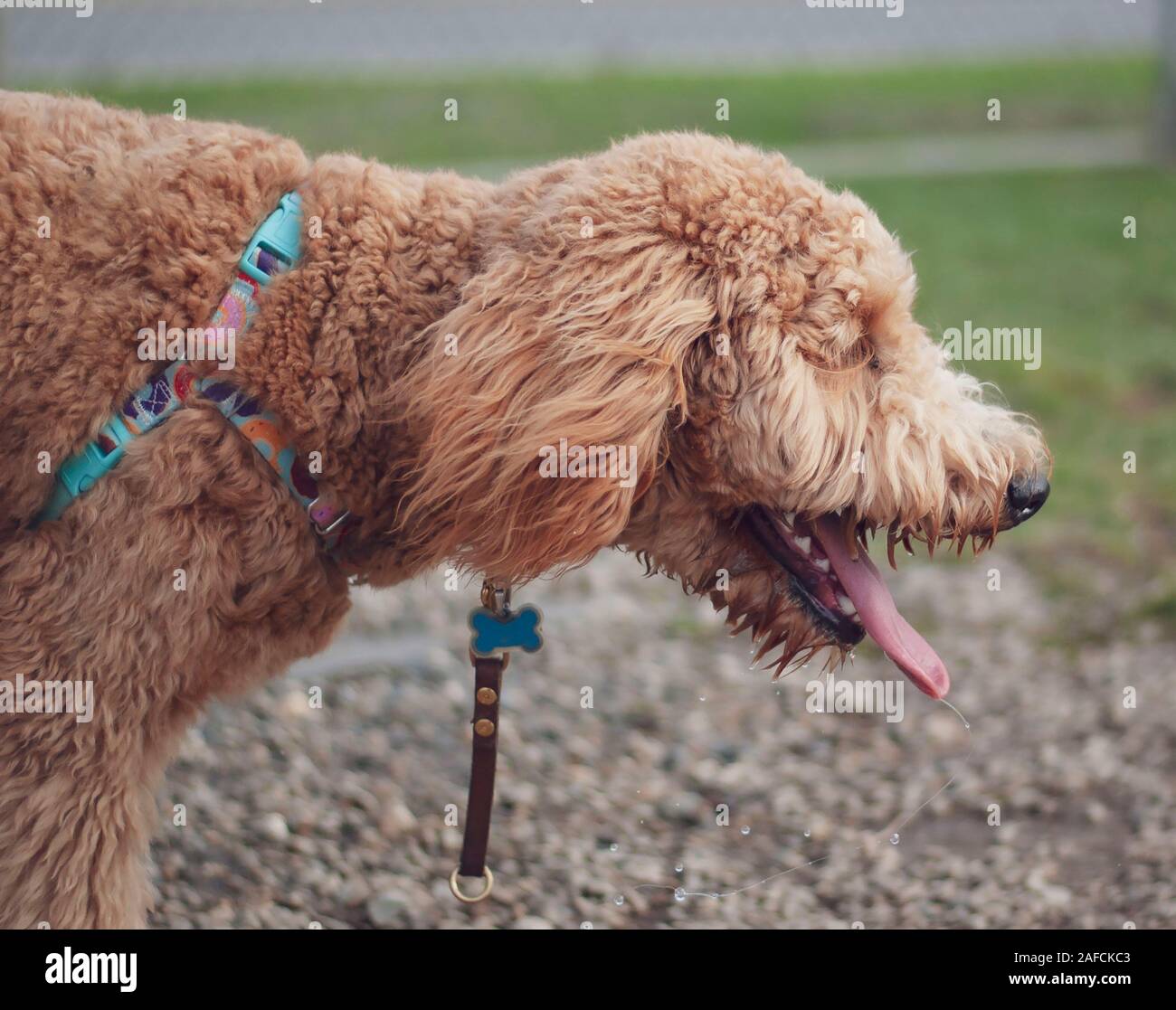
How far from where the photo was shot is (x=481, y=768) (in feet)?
10.9

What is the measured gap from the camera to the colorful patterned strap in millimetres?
2752

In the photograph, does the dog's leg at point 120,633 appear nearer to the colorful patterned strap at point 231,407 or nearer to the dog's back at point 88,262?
the colorful patterned strap at point 231,407

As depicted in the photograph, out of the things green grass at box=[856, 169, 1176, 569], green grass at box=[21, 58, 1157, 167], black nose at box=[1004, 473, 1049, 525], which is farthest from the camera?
green grass at box=[21, 58, 1157, 167]

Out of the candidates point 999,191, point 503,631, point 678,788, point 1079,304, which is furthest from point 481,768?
point 999,191

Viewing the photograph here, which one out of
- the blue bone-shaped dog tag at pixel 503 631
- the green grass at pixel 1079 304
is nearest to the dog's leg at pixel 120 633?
the blue bone-shaped dog tag at pixel 503 631

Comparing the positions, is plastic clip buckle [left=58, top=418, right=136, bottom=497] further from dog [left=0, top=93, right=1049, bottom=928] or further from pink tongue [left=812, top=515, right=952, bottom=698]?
pink tongue [left=812, top=515, right=952, bottom=698]

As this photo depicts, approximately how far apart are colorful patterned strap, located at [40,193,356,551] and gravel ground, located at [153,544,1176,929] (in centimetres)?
143

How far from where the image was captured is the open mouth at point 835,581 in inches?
121

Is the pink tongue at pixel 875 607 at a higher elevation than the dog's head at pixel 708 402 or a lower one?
lower

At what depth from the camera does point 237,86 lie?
39.3ft

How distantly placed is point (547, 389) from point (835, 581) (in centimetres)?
86

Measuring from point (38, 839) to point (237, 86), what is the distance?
33.9 feet

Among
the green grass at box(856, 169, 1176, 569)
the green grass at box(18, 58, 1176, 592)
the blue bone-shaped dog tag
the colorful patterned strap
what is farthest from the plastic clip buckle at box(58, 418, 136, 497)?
the green grass at box(856, 169, 1176, 569)
